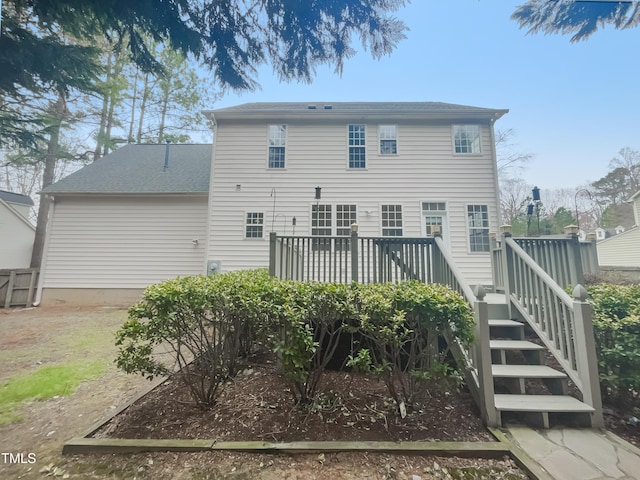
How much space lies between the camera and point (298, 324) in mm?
2320

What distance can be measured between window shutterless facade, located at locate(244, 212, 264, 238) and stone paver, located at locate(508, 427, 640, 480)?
6964 millimetres

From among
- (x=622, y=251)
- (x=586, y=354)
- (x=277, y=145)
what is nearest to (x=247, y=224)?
(x=277, y=145)

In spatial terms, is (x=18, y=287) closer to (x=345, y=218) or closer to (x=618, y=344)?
(x=345, y=218)

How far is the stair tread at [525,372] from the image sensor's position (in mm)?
2637

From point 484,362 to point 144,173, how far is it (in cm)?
1095

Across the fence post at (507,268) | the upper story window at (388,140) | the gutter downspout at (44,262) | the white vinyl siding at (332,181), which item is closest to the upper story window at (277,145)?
the white vinyl siding at (332,181)

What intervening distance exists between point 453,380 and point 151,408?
10.2 ft

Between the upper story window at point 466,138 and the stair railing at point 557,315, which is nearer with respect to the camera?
the stair railing at point 557,315

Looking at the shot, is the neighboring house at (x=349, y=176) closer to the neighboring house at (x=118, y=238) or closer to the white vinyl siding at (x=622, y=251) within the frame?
the neighboring house at (x=118, y=238)

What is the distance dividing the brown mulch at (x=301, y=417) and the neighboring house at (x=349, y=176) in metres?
5.21

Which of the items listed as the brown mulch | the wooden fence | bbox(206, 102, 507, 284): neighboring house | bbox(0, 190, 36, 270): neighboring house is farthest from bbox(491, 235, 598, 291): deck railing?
the wooden fence

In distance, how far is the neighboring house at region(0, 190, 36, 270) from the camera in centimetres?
480

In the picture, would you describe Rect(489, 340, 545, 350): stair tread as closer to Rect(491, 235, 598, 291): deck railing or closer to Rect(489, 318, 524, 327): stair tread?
Rect(489, 318, 524, 327): stair tread

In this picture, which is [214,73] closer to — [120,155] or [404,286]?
[404,286]
